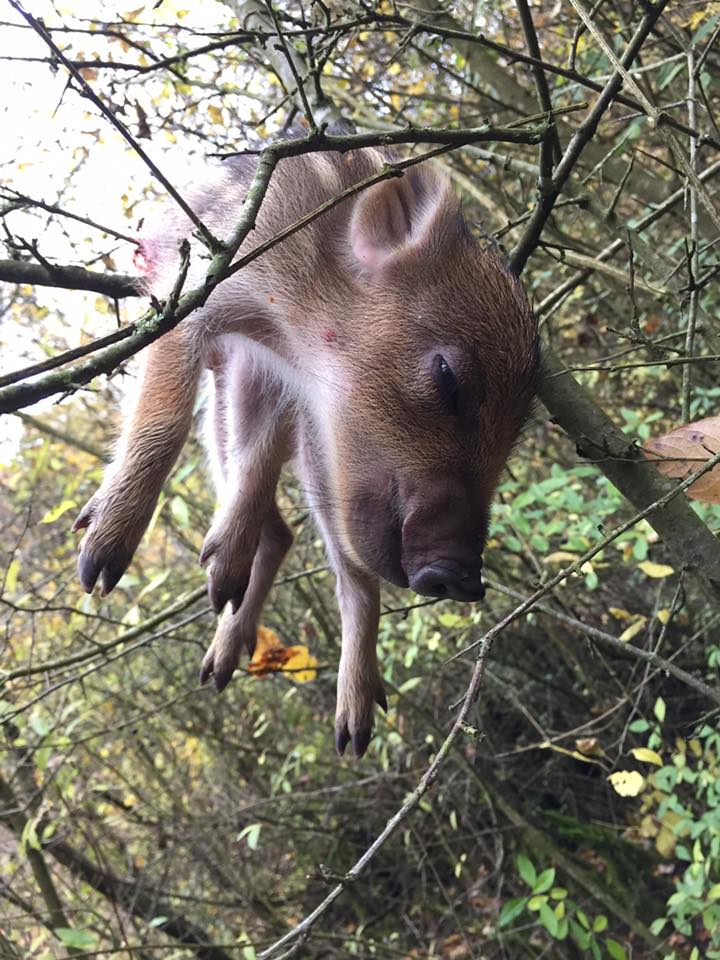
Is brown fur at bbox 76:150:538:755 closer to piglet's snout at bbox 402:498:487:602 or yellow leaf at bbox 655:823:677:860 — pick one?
piglet's snout at bbox 402:498:487:602

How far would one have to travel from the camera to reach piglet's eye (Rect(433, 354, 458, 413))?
2.52 metres

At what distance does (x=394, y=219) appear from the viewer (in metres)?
2.80

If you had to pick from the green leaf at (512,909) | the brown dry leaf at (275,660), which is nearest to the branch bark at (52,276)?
the brown dry leaf at (275,660)

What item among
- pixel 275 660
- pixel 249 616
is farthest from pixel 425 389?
pixel 275 660

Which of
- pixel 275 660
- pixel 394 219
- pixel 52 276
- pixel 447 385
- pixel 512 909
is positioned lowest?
pixel 512 909

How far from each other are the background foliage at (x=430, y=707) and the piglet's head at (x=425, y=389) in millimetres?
1438

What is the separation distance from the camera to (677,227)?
21.6ft

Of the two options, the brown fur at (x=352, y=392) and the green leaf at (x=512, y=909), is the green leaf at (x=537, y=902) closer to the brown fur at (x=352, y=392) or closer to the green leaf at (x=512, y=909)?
the green leaf at (x=512, y=909)

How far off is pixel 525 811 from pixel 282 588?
9.59 ft

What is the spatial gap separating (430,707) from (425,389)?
4.93m

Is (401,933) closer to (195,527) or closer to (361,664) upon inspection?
(195,527)

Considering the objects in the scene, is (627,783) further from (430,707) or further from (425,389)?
(430,707)

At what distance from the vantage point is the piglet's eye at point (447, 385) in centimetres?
252

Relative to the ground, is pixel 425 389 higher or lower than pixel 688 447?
higher
